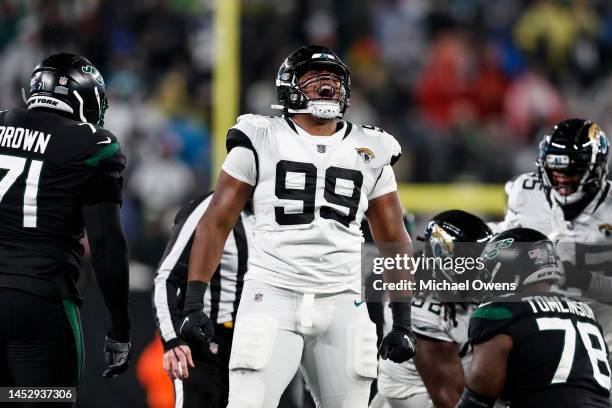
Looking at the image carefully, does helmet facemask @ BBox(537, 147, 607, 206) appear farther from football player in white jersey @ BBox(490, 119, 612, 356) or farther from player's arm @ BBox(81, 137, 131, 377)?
player's arm @ BBox(81, 137, 131, 377)

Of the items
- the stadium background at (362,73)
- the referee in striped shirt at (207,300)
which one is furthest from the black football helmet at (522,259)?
the stadium background at (362,73)

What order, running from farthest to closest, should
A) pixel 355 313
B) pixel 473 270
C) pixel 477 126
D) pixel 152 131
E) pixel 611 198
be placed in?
pixel 477 126 < pixel 152 131 < pixel 611 198 < pixel 473 270 < pixel 355 313

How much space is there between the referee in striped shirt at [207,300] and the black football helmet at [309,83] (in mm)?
645

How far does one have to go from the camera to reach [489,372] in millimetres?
3689

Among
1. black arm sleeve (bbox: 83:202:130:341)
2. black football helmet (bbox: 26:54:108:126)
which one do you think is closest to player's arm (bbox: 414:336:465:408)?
black arm sleeve (bbox: 83:202:130:341)

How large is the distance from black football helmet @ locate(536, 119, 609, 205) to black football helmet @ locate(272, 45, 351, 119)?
1451 mm

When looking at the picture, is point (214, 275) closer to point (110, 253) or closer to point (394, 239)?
point (110, 253)

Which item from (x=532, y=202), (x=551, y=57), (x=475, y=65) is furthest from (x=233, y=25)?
(x=532, y=202)

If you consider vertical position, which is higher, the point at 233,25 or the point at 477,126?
the point at 233,25

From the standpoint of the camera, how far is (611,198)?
4871 mm

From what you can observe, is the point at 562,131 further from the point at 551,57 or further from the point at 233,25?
the point at 551,57

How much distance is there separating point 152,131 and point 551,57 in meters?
3.86

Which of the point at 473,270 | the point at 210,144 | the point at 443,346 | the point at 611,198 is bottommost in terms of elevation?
the point at 443,346

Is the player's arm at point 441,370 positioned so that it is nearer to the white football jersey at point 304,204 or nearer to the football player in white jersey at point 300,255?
the football player in white jersey at point 300,255
